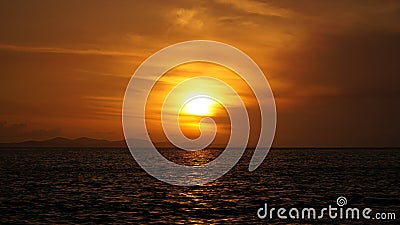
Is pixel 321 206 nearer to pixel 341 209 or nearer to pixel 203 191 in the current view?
pixel 341 209

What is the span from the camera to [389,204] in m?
61.9

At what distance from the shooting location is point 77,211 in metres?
56.2

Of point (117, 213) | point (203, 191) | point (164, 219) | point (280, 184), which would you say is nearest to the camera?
point (164, 219)

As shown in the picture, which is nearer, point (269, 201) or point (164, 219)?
point (164, 219)

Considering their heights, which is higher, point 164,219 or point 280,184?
point 280,184

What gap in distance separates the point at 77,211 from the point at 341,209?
29.0 metres

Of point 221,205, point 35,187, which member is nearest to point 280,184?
point 221,205

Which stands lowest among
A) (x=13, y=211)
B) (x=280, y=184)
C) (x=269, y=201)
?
(x=13, y=211)

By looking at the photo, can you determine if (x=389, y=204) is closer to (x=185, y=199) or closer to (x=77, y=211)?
(x=185, y=199)

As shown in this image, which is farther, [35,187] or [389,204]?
[35,187]

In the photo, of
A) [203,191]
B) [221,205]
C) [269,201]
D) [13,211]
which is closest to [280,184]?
[203,191]

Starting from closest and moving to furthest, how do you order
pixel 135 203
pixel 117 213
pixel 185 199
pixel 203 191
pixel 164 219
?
pixel 164 219 → pixel 117 213 → pixel 135 203 → pixel 185 199 → pixel 203 191

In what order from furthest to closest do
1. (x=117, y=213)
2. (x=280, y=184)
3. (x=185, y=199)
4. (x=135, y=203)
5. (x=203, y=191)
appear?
(x=280, y=184), (x=203, y=191), (x=185, y=199), (x=135, y=203), (x=117, y=213)

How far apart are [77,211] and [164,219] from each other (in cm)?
1078
